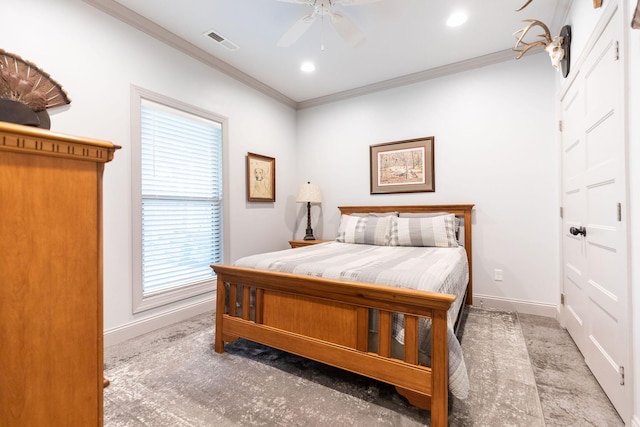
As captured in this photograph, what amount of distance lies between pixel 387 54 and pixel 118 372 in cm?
371

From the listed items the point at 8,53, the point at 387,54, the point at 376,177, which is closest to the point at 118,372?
the point at 8,53

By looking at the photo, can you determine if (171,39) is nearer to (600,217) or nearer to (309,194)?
(309,194)

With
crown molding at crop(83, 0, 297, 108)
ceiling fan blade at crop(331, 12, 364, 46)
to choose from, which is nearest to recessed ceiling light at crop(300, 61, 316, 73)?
crown molding at crop(83, 0, 297, 108)

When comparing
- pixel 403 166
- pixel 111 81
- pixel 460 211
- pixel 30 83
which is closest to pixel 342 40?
→ pixel 403 166

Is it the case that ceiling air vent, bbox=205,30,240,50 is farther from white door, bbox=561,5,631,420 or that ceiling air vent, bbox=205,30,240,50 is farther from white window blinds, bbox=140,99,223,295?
white door, bbox=561,5,631,420

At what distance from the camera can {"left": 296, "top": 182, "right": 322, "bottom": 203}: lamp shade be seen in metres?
4.03

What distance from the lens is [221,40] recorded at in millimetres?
2885

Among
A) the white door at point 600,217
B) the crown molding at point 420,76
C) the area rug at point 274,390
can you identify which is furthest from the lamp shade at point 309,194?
the white door at point 600,217

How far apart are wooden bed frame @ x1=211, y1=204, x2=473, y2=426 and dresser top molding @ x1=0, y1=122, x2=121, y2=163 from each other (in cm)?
123

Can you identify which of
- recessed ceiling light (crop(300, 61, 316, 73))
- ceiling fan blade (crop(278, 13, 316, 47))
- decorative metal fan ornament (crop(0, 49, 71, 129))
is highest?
recessed ceiling light (crop(300, 61, 316, 73))

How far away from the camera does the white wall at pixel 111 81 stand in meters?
2.01

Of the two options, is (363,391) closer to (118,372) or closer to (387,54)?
(118,372)

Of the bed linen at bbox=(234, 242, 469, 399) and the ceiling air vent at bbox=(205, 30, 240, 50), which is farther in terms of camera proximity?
the ceiling air vent at bbox=(205, 30, 240, 50)

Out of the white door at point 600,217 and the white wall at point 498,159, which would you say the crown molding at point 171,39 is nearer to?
the white wall at point 498,159
